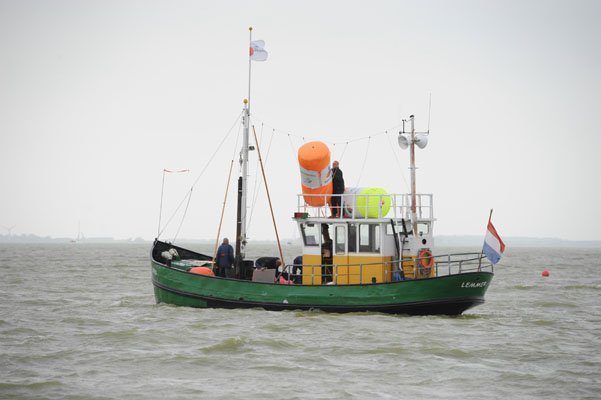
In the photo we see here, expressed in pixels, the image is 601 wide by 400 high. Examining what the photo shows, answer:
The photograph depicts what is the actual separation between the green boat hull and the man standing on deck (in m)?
2.71

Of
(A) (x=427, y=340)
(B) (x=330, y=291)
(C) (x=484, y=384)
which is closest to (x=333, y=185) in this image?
(B) (x=330, y=291)

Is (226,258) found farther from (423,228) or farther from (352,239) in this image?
(423,228)

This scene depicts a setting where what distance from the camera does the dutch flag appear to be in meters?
20.4

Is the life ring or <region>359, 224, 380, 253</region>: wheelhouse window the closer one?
the life ring

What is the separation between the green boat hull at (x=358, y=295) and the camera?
808 inches

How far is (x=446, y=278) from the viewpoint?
65.9 ft

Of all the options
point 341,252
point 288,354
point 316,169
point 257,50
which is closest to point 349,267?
point 341,252

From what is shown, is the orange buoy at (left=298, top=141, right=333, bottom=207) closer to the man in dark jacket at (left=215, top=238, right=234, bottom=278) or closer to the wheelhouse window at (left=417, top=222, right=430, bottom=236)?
the wheelhouse window at (left=417, top=222, right=430, bottom=236)

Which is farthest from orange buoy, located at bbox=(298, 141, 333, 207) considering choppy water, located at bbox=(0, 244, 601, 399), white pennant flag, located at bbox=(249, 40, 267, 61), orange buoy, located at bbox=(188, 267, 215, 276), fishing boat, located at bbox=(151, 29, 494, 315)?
white pennant flag, located at bbox=(249, 40, 267, 61)

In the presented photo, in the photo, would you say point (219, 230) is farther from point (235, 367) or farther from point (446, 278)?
point (235, 367)

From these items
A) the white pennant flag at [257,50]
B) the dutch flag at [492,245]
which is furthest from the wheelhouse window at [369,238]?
the white pennant flag at [257,50]

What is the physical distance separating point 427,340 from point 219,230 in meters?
9.03

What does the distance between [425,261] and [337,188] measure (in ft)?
11.6

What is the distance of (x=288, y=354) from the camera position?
16.5 m
